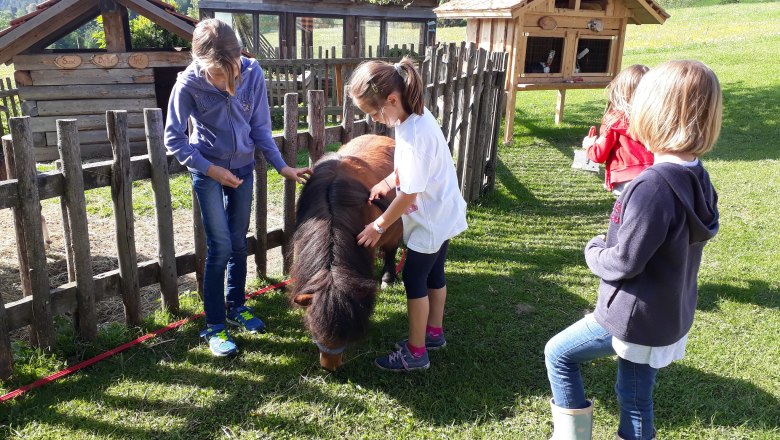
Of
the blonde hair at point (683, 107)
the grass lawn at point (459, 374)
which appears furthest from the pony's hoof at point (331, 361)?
the blonde hair at point (683, 107)

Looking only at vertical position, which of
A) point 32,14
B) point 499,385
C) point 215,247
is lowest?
point 499,385

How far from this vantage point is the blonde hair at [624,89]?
9.59 feet

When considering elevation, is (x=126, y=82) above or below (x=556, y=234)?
above

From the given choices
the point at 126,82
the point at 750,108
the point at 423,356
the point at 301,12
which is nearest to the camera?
the point at 423,356

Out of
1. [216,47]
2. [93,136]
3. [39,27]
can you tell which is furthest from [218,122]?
[93,136]

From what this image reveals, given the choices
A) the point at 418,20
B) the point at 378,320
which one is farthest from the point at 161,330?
the point at 418,20

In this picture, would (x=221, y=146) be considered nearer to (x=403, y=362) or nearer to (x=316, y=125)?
(x=316, y=125)

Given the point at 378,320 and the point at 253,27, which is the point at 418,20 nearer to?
the point at 253,27

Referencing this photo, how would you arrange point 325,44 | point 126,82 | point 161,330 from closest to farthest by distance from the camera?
point 161,330
point 126,82
point 325,44

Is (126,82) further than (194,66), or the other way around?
(126,82)

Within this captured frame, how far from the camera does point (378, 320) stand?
3947 millimetres

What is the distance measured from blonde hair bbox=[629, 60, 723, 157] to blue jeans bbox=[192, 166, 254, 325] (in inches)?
94.0

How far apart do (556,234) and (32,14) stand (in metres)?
8.04

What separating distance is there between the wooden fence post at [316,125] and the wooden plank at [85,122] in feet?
19.7
